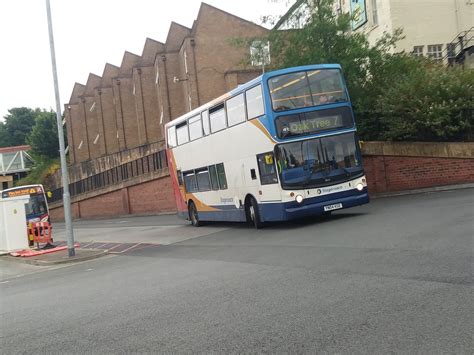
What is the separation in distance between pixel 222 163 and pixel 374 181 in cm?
716

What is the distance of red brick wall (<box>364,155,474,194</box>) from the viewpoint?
19953 mm

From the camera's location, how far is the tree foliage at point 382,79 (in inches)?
795

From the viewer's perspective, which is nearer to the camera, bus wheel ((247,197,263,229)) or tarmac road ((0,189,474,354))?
tarmac road ((0,189,474,354))

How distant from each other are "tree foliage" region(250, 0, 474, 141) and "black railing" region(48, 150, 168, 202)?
15.4 metres

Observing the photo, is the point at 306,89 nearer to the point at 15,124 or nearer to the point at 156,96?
the point at 156,96

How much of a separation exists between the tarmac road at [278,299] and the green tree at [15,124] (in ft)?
301

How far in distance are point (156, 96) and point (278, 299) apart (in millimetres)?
48517

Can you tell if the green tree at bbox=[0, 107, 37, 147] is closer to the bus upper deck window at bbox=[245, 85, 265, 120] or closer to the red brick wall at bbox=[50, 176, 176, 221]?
the red brick wall at bbox=[50, 176, 176, 221]

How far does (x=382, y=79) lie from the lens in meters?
23.1

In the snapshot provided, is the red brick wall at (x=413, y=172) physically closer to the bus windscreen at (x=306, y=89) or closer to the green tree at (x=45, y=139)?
the bus windscreen at (x=306, y=89)

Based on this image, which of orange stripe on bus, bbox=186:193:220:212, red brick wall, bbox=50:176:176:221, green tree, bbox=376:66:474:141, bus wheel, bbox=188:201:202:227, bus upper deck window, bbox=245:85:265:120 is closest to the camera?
bus upper deck window, bbox=245:85:265:120

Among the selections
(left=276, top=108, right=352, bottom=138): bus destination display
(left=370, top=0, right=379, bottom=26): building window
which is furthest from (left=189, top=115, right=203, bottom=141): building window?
(left=370, top=0, right=379, bottom=26): building window

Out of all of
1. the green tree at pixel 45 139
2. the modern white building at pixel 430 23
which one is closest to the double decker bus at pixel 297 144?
the modern white building at pixel 430 23

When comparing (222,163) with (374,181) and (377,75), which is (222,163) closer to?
(374,181)
